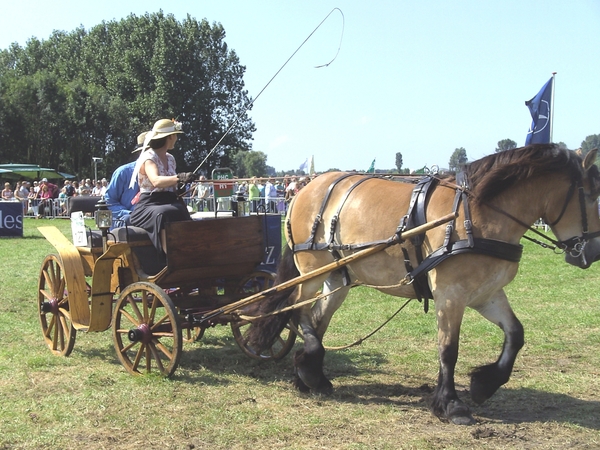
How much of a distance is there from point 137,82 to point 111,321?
40.8 m

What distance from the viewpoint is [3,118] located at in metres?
43.6

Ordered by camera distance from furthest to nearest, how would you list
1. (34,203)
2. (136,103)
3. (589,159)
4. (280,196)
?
(136,103)
(34,203)
(280,196)
(589,159)

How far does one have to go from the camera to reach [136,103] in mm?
44250

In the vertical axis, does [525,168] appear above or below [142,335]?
above

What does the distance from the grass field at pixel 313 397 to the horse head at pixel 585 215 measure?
1.11m

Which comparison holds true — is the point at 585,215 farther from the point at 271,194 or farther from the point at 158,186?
the point at 271,194

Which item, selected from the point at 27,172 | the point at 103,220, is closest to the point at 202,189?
the point at 103,220

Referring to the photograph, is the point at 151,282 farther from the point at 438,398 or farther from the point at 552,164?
the point at 552,164

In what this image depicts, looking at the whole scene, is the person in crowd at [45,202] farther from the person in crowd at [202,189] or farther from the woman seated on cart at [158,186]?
the woman seated on cart at [158,186]

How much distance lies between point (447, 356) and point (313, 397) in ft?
3.73

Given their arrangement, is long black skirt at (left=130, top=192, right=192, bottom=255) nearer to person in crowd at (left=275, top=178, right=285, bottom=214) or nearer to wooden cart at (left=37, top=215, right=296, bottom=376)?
wooden cart at (left=37, top=215, right=296, bottom=376)

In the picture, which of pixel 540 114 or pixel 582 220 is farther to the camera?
pixel 540 114

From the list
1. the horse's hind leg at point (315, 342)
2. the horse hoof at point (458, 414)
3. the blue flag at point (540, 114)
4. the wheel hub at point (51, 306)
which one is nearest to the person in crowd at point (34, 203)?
the blue flag at point (540, 114)

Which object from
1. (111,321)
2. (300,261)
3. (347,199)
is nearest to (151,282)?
(111,321)
